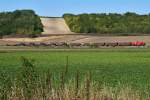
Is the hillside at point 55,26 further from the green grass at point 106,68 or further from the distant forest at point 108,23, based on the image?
the green grass at point 106,68

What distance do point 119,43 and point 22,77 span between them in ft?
347

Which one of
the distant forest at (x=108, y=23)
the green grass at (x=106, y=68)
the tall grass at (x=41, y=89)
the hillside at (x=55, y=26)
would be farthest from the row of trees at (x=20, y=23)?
the tall grass at (x=41, y=89)

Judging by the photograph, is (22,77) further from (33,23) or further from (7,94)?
(33,23)

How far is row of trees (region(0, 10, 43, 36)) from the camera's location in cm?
15412

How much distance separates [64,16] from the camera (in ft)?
616

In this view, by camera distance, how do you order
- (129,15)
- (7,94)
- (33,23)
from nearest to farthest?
1. (7,94)
2. (33,23)
3. (129,15)

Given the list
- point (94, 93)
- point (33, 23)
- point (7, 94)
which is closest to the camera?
point (7, 94)

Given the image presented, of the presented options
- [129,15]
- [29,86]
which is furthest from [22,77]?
[129,15]

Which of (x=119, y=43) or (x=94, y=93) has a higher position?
(x=94, y=93)

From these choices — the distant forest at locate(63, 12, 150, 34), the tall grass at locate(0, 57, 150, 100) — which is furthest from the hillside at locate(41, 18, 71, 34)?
the tall grass at locate(0, 57, 150, 100)

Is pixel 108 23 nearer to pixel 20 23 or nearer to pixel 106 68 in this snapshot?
pixel 20 23

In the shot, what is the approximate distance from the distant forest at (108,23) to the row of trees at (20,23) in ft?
41.3

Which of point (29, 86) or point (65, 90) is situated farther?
point (65, 90)

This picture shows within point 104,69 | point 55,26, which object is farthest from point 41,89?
point 55,26
